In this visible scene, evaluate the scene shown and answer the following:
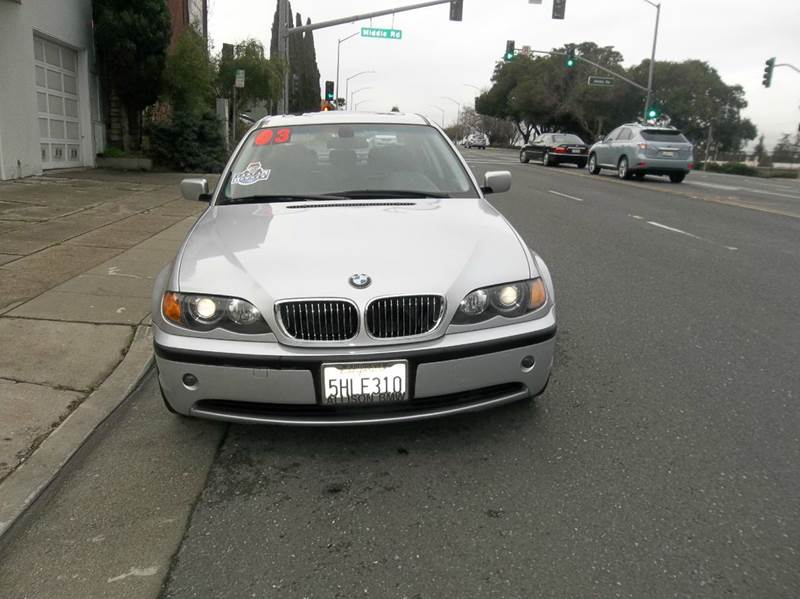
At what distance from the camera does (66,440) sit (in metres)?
3.17

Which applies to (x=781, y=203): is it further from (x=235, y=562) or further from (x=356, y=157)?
(x=235, y=562)

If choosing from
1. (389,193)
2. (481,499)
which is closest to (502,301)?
(481,499)

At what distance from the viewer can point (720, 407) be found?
3.67 metres

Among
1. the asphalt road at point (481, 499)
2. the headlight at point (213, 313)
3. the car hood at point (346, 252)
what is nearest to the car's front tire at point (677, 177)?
the asphalt road at point (481, 499)

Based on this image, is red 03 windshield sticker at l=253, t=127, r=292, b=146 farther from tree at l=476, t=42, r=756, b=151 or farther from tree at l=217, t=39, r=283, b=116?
tree at l=476, t=42, r=756, b=151

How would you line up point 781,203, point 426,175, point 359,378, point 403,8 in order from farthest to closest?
point 403,8, point 781,203, point 426,175, point 359,378

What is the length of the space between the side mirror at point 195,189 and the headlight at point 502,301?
7.59 ft

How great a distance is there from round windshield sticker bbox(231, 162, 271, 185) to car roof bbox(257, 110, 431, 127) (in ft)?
1.82

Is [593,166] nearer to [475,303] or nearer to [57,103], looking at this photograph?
[57,103]

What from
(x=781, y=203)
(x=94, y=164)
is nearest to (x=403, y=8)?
(x=94, y=164)

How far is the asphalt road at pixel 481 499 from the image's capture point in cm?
232

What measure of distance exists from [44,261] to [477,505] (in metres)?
5.40

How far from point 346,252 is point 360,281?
26 centimetres

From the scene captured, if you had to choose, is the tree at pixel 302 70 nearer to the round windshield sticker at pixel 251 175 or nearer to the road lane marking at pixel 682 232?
the road lane marking at pixel 682 232
